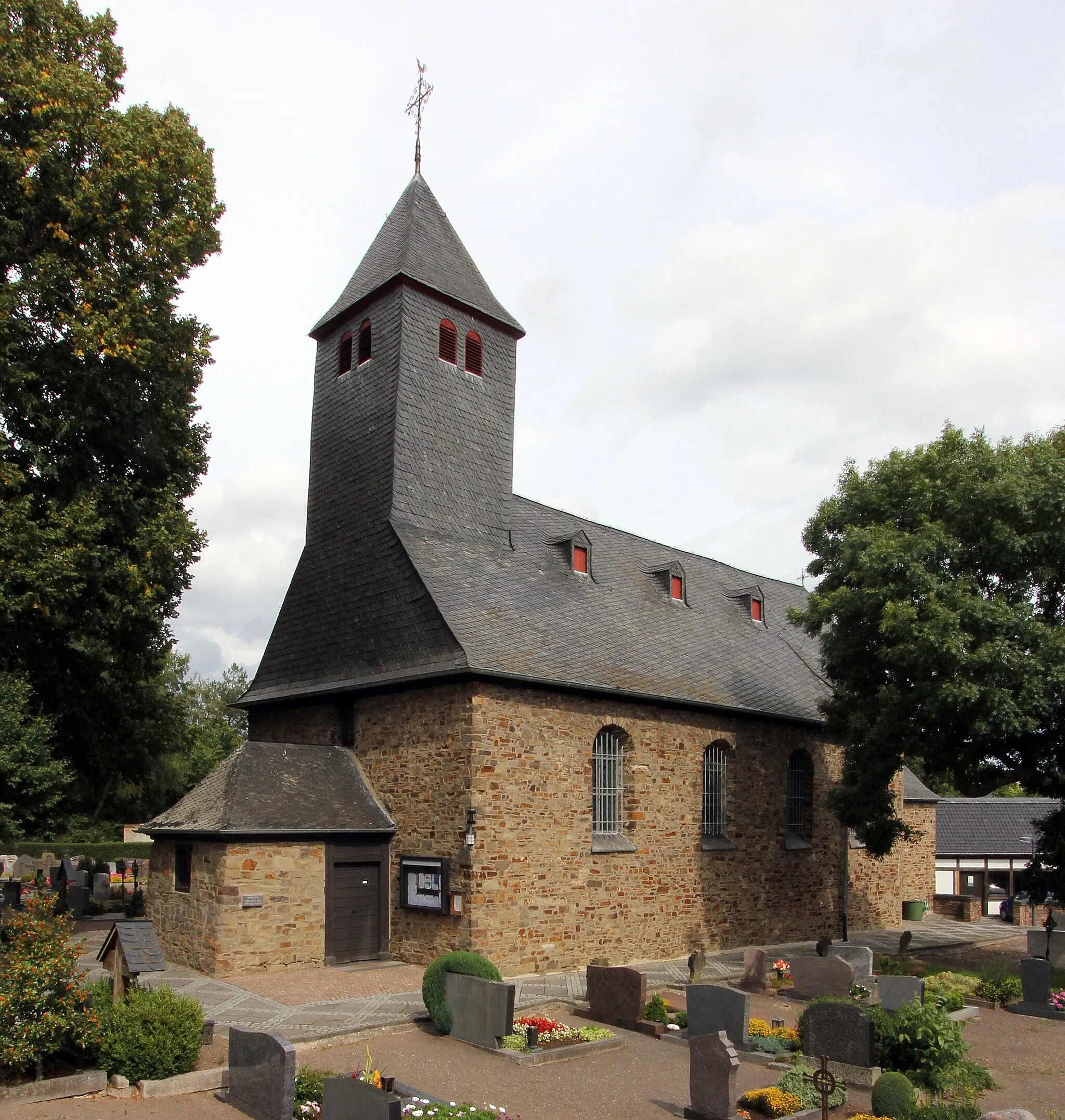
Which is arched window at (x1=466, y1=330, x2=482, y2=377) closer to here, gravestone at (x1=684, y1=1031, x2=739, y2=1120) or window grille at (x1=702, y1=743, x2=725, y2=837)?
window grille at (x1=702, y1=743, x2=725, y2=837)

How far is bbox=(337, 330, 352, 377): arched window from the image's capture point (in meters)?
22.9

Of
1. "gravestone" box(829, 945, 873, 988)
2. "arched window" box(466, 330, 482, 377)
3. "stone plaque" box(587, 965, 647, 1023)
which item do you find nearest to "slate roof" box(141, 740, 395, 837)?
"stone plaque" box(587, 965, 647, 1023)

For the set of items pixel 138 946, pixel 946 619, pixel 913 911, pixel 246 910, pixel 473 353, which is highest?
pixel 473 353

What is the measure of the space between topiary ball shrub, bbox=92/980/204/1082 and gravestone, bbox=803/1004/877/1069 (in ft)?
22.8

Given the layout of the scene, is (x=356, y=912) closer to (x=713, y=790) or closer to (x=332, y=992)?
(x=332, y=992)

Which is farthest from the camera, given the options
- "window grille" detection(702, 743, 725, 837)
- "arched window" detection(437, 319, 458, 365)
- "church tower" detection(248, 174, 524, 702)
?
"arched window" detection(437, 319, 458, 365)

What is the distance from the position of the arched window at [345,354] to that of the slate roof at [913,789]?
64.6 ft

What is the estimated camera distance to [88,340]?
16172 mm

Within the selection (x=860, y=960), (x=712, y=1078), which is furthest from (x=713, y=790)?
(x=712, y=1078)

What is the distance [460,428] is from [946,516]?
1001 cm

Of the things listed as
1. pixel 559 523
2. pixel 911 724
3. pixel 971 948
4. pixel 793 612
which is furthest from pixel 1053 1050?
pixel 559 523

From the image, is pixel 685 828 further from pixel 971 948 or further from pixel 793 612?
pixel 971 948

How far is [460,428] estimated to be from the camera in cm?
2169

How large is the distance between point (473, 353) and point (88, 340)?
893 centimetres
